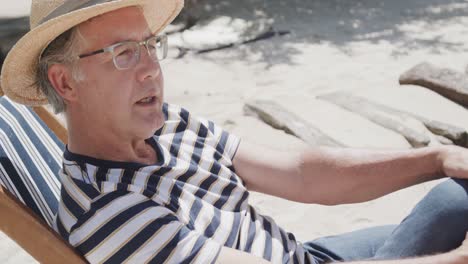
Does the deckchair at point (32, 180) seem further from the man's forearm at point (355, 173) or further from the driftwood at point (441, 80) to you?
the driftwood at point (441, 80)

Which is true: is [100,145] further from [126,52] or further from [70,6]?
[70,6]

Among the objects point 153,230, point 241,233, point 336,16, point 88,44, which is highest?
point 88,44

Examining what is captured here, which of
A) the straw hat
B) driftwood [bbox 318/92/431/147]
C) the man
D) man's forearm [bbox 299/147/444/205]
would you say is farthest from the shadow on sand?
the straw hat

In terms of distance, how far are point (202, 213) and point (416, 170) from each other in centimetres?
85

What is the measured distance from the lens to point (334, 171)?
2.56 m

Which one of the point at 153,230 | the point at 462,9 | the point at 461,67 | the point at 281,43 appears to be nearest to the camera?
the point at 153,230

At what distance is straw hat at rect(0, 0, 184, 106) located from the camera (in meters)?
2.00

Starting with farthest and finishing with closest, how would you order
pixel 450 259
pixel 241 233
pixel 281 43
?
pixel 281 43 < pixel 241 233 < pixel 450 259

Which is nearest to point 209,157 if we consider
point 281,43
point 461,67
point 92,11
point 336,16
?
point 92,11

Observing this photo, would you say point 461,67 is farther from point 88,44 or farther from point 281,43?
point 88,44

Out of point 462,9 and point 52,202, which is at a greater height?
point 52,202

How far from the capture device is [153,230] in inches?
75.2

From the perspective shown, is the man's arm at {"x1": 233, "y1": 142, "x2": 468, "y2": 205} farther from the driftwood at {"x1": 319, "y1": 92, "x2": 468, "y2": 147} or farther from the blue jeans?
the driftwood at {"x1": 319, "y1": 92, "x2": 468, "y2": 147}

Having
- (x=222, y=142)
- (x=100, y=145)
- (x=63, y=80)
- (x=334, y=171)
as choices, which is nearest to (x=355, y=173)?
(x=334, y=171)
